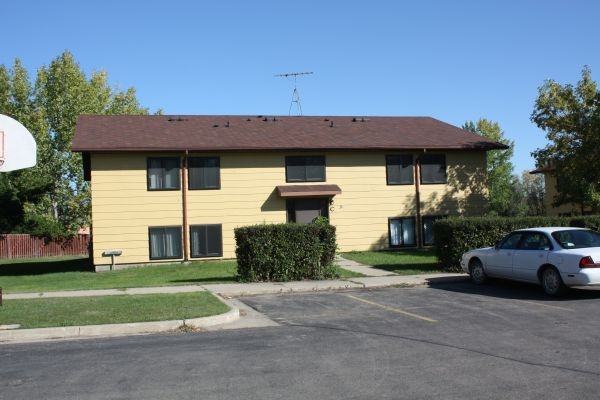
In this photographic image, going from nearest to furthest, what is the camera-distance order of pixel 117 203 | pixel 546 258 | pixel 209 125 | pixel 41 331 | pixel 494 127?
pixel 41 331, pixel 546 258, pixel 117 203, pixel 209 125, pixel 494 127

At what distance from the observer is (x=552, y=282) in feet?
40.8

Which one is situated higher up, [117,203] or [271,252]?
[117,203]

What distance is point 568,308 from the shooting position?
10914mm

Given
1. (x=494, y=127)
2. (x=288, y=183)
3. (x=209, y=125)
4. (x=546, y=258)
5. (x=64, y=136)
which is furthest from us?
Result: (x=494, y=127)

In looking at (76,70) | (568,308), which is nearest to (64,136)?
(76,70)

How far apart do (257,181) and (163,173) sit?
382 centimetres

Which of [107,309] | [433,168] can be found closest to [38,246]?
[433,168]

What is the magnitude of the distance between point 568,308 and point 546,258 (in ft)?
6.00

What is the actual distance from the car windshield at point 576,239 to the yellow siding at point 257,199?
13243 mm

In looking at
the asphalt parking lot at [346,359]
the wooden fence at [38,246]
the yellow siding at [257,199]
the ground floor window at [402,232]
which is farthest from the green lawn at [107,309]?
the wooden fence at [38,246]

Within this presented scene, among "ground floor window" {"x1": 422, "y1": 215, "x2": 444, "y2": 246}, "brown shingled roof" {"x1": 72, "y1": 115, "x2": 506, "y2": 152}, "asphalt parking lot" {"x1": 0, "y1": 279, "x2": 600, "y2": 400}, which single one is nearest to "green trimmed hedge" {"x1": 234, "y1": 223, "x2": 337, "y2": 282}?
"asphalt parking lot" {"x1": 0, "y1": 279, "x2": 600, "y2": 400}

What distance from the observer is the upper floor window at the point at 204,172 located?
80.7 ft

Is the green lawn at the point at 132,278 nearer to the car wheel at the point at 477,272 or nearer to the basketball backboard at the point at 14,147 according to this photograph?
the car wheel at the point at 477,272

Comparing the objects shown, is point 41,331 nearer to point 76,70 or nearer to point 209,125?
point 209,125
